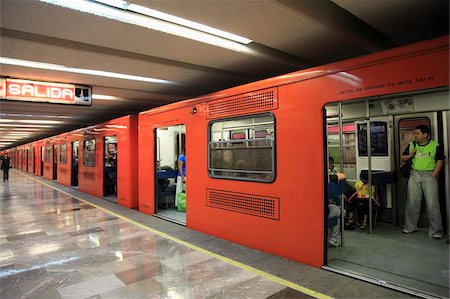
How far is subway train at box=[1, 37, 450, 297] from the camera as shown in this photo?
3078mm

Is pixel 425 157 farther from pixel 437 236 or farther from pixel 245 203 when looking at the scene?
pixel 245 203

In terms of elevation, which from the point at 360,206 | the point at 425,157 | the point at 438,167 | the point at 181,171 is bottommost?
the point at 360,206

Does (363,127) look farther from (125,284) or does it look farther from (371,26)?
(125,284)

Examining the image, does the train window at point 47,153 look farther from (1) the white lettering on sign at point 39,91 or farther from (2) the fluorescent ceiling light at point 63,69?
(2) the fluorescent ceiling light at point 63,69

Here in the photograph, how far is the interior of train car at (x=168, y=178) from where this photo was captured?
22.1 feet

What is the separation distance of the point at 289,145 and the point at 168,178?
16.1 feet

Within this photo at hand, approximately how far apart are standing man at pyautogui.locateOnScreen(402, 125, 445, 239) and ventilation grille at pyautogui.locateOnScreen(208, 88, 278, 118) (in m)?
2.40

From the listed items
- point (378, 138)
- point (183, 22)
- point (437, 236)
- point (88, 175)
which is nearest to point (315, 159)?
point (183, 22)

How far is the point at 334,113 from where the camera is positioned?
20.0 feet

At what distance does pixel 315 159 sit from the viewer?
3.52 meters

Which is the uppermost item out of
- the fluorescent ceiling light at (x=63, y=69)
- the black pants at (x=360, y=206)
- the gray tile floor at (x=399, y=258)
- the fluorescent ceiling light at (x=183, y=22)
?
the fluorescent ceiling light at (x=183, y=22)

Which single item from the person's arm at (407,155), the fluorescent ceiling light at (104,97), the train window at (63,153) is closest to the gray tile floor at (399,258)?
the person's arm at (407,155)

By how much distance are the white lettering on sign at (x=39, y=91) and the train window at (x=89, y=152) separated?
189 inches

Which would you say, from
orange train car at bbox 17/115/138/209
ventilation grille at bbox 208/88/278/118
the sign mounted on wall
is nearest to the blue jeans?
ventilation grille at bbox 208/88/278/118
